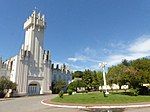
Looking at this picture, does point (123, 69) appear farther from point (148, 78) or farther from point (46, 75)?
point (46, 75)

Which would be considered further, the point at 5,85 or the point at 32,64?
the point at 32,64

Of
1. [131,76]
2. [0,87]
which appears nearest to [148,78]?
[131,76]

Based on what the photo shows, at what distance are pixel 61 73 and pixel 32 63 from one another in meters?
13.7

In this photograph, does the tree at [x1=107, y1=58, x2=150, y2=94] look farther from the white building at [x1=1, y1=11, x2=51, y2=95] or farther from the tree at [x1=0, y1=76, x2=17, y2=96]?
the white building at [x1=1, y1=11, x2=51, y2=95]

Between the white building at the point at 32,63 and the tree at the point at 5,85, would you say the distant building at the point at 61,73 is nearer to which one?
the white building at the point at 32,63

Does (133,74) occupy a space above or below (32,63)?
below

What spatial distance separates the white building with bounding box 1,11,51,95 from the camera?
59.8 metres

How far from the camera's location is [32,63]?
63.1 meters

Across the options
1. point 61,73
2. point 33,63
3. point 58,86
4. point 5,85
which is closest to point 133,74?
point 5,85

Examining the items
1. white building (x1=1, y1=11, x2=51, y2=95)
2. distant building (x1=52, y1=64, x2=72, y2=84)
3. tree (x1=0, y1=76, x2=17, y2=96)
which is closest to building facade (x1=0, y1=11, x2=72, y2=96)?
white building (x1=1, y1=11, x2=51, y2=95)

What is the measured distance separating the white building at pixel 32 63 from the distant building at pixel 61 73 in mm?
5676

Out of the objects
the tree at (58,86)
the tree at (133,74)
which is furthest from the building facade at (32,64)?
the tree at (133,74)

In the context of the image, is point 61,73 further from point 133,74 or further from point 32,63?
point 133,74

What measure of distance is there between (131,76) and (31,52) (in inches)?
1324
